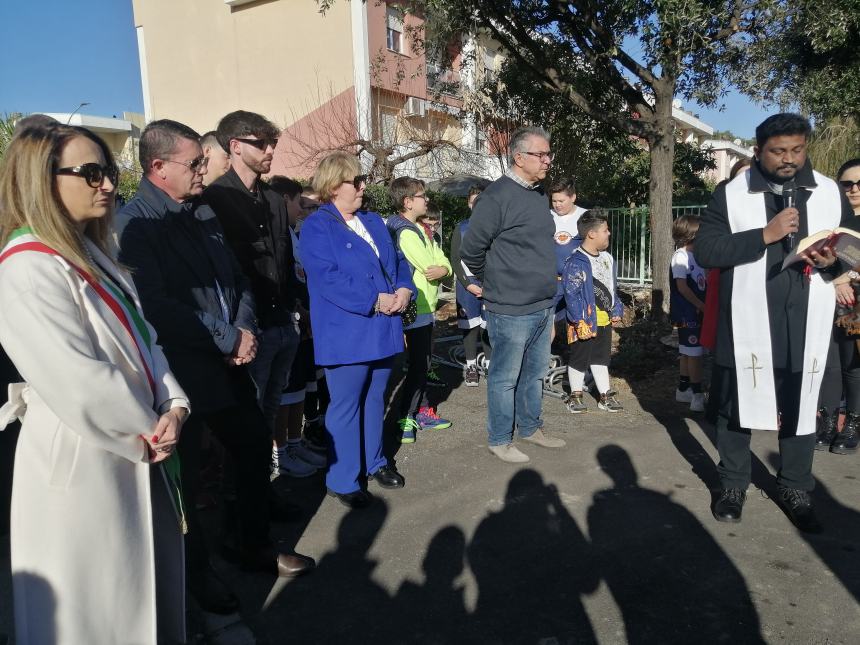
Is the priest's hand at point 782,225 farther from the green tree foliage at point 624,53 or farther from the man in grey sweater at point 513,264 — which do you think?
the green tree foliage at point 624,53

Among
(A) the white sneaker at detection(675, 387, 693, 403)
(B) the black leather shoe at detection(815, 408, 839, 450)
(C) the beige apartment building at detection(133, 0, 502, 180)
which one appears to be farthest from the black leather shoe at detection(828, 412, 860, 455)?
(C) the beige apartment building at detection(133, 0, 502, 180)

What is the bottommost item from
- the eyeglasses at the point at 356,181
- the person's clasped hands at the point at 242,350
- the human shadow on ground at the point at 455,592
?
the human shadow on ground at the point at 455,592

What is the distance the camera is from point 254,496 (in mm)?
3145

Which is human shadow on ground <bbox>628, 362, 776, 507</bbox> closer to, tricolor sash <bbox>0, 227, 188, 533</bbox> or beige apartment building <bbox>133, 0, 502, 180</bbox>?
tricolor sash <bbox>0, 227, 188, 533</bbox>

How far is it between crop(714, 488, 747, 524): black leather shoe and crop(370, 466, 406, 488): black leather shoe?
1.89 meters

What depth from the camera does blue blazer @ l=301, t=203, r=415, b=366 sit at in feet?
12.7

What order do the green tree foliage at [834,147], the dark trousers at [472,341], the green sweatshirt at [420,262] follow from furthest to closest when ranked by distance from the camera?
the green tree foliage at [834,147], the dark trousers at [472,341], the green sweatshirt at [420,262]

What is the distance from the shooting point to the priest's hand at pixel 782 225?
11.0 feet

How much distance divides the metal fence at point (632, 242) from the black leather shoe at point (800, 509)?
27.5 feet

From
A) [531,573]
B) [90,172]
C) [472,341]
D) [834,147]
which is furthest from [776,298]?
[834,147]

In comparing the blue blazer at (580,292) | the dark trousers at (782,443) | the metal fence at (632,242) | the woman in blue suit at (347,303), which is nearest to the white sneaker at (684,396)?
the blue blazer at (580,292)

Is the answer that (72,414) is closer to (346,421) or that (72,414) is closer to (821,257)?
(346,421)

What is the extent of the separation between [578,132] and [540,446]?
9641 mm

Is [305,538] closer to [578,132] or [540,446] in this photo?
[540,446]
